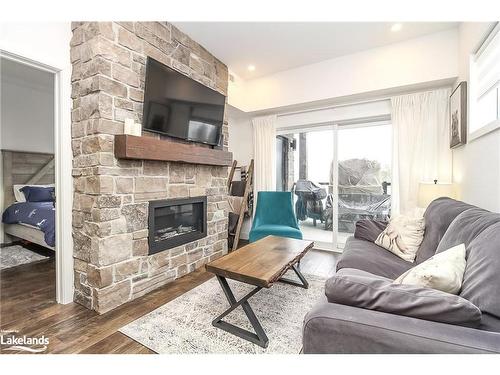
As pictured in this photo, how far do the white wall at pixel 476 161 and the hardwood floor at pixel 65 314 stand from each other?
160cm

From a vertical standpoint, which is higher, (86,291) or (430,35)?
(430,35)

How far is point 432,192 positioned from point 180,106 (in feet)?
9.51

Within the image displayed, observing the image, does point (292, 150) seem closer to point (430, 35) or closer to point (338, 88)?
point (338, 88)

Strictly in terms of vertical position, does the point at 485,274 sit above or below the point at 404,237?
above

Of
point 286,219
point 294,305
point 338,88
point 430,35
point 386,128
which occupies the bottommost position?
point 294,305

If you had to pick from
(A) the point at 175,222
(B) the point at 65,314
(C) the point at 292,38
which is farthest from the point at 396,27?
(B) the point at 65,314

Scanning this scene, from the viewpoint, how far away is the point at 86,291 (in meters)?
1.95

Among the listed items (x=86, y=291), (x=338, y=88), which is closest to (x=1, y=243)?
(x=86, y=291)

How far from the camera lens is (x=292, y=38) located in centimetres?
279

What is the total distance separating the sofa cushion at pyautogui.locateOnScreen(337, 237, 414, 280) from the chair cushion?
0.95m

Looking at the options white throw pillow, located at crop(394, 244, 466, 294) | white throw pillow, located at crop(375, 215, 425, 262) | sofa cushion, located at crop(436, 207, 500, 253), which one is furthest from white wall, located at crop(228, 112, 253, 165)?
white throw pillow, located at crop(394, 244, 466, 294)

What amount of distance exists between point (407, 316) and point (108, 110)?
91.6 inches

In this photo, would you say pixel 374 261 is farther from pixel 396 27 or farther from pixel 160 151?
pixel 396 27

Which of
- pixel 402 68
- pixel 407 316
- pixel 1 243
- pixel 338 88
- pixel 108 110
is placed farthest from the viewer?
pixel 1 243
